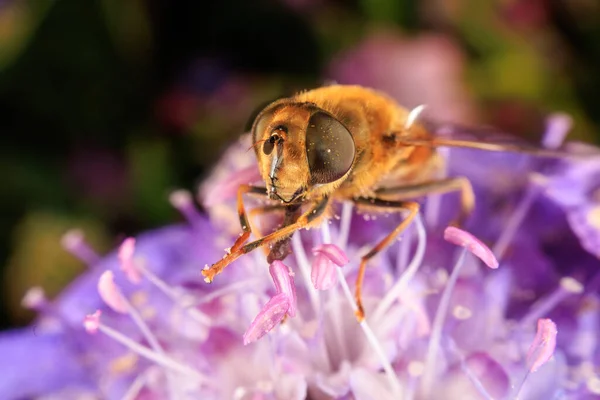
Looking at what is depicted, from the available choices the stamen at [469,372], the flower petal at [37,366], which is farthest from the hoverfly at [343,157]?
the flower petal at [37,366]

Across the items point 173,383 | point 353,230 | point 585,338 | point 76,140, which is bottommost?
point 585,338

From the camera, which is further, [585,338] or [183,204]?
[183,204]

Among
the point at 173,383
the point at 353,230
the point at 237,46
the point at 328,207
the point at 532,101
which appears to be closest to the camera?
the point at 328,207

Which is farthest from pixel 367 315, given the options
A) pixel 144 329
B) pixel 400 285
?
pixel 144 329

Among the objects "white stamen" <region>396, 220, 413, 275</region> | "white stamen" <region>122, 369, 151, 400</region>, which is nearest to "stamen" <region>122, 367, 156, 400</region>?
"white stamen" <region>122, 369, 151, 400</region>

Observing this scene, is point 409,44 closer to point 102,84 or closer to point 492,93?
point 492,93

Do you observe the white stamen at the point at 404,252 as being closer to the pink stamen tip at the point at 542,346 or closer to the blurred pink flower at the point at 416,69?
the pink stamen tip at the point at 542,346

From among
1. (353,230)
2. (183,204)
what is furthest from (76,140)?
(353,230)

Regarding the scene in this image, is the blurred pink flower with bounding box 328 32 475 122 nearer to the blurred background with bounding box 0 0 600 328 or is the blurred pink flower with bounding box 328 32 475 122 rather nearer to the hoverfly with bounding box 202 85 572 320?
the blurred background with bounding box 0 0 600 328
